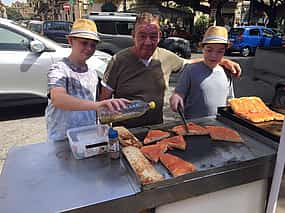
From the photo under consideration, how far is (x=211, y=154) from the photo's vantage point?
1478 mm

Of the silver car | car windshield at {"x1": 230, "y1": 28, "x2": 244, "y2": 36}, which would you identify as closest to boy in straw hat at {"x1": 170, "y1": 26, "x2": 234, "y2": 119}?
the silver car

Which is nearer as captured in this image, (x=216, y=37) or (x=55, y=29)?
(x=216, y=37)

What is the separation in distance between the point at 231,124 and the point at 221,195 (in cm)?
57

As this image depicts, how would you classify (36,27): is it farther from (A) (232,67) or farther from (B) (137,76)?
(A) (232,67)

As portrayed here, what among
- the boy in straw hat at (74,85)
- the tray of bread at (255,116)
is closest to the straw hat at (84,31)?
the boy in straw hat at (74,85)

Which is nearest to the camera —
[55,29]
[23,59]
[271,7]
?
[23,59]

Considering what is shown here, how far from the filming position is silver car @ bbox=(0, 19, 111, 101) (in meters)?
4.75

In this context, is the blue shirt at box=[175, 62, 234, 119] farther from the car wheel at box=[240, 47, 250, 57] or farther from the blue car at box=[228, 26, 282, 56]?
the car wheel at box=[240, 47, 250, 57]

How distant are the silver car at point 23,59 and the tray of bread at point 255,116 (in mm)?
3255

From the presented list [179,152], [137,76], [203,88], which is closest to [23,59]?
[137,76]

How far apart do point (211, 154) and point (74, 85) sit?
99 centimetres

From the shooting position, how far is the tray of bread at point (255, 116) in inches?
64.9

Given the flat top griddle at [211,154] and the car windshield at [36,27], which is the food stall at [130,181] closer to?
the flat top griddle at [211,154]

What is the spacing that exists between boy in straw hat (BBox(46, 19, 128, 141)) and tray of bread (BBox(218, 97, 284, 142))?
84 centimetres
